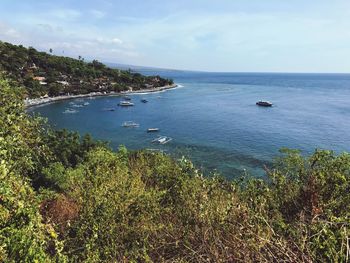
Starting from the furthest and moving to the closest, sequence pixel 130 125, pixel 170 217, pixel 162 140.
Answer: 1. pixel 130 125
2. pixel 162 140
3. pixel 170 217

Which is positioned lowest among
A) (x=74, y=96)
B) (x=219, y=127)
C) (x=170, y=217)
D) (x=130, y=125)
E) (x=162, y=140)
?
(x=162, y=140)

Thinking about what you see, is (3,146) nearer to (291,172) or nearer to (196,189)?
(196,189)

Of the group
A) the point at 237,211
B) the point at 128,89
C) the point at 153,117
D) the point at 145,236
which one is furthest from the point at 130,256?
the point at 128,89

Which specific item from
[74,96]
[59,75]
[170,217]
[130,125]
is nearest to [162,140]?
[130,125]

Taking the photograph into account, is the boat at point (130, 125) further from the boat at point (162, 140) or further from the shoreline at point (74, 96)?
the shoreline at point (74, 96)

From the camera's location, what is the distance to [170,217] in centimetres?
1237

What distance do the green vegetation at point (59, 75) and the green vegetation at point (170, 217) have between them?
299 ft

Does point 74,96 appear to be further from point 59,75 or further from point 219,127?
point 219,127

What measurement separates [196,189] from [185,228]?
3.82 m

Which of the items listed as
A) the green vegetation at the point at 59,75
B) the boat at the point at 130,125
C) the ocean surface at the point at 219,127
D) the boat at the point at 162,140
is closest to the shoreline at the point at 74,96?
the green vegetation at the point at 59,75

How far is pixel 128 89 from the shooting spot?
13825 centimetres

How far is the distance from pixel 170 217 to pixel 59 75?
434 ft

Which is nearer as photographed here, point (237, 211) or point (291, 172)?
point (237, 211)

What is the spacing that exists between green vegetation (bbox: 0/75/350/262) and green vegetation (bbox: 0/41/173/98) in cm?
9123
